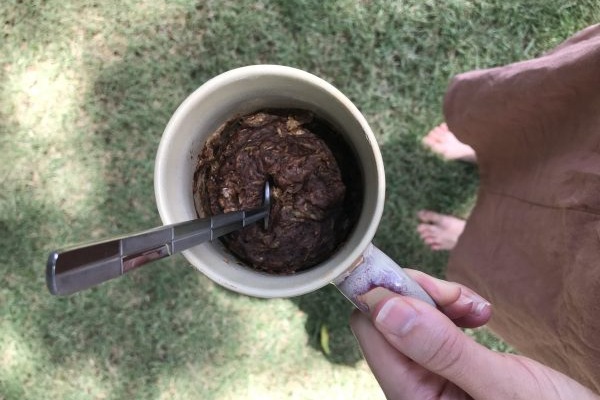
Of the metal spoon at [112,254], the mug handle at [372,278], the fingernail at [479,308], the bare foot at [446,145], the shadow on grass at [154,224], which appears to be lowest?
the shadow on grass at [154,224]

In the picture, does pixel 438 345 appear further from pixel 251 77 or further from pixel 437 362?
pixel 251 77

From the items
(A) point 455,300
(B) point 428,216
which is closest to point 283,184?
(A) point 455,300

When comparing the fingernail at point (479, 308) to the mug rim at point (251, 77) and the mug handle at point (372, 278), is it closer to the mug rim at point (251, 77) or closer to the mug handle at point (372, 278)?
the mug handle at point (372, 278)

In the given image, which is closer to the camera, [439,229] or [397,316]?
[397,316]

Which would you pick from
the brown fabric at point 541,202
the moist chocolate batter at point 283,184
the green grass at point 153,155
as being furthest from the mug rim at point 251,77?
the green grass at point 153,155

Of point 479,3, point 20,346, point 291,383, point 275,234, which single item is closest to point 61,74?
point 20,346

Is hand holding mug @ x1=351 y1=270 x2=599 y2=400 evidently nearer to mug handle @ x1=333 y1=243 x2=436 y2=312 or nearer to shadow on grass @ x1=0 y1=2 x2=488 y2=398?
mug handle @ x1=333 y1=243 x2=436 y2=312
